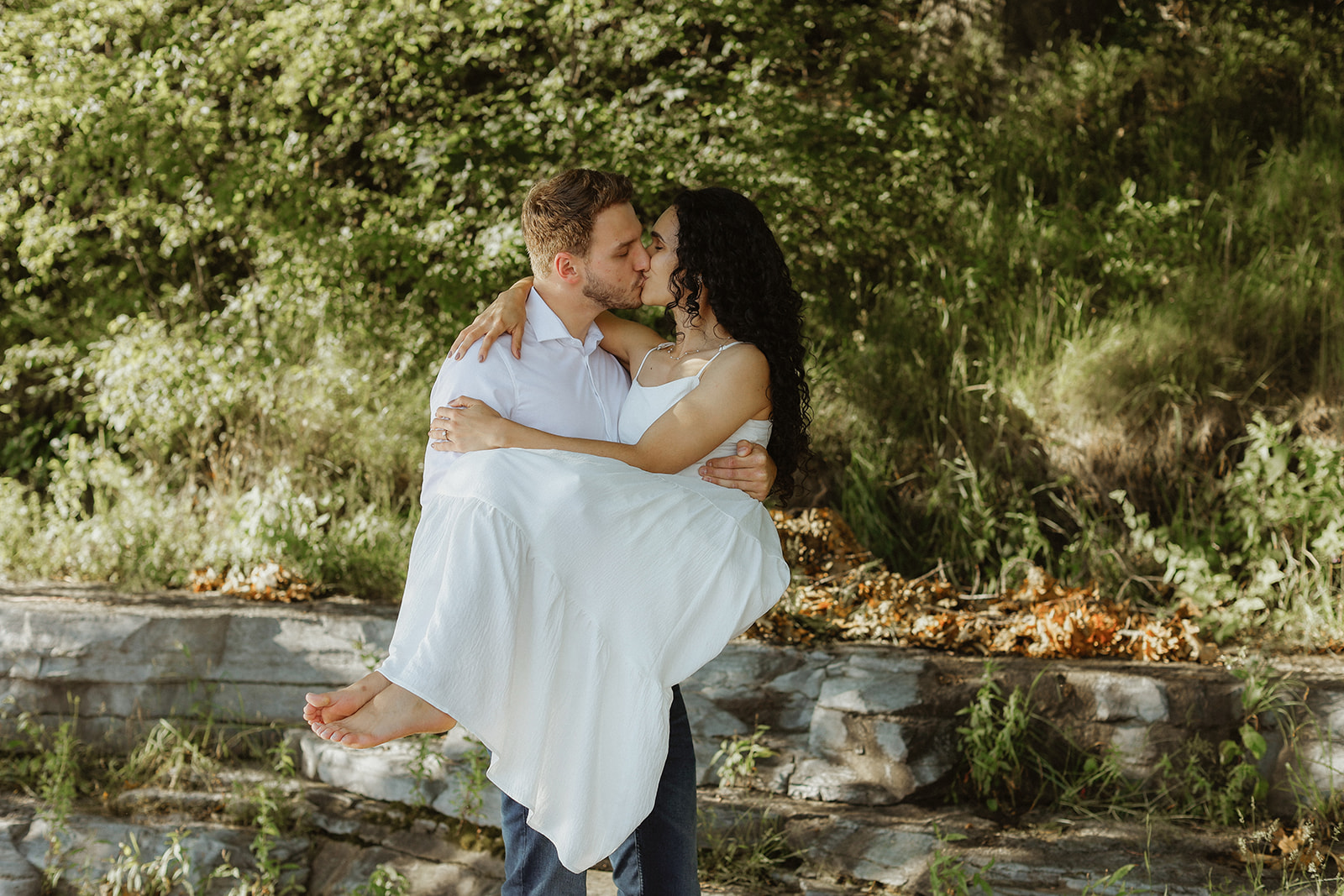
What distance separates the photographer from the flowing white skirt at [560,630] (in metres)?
1.86

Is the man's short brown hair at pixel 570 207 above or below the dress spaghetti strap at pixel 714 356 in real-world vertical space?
above

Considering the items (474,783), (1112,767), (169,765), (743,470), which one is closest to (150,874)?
(169,765)

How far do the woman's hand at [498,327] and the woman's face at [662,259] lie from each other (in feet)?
1.01

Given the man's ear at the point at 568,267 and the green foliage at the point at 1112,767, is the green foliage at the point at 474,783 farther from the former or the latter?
the man's ear at the point at 568,267

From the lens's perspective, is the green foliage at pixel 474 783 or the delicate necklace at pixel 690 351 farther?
the green foliage at pixel 474 783

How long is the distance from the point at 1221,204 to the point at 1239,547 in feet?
7.14

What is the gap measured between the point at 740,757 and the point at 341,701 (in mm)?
1914

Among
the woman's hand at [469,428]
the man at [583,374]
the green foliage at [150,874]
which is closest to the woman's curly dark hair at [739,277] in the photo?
the man at [583,374]

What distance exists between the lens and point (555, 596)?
193cm

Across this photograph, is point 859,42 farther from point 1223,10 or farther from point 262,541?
point 262,541

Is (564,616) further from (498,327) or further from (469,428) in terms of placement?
(498,327)

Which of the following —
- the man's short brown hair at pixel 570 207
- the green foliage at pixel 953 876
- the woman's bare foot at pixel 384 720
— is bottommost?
the green foliage at pixel 953 876

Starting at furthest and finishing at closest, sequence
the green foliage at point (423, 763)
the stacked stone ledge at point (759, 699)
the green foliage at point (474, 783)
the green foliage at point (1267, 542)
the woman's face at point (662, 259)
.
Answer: the green foliage at point (1267, 542)
the green foliage at point (423, 763)
the green foliage at point (474, 783)
the stacked stone ledge at point (759, 699)
the woman's face at point (662, 259)

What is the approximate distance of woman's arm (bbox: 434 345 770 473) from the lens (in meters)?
2.15
